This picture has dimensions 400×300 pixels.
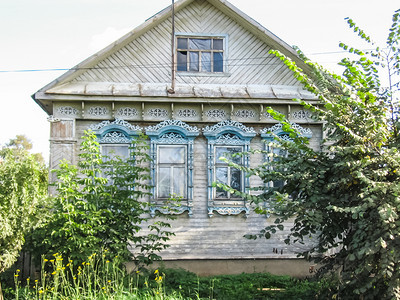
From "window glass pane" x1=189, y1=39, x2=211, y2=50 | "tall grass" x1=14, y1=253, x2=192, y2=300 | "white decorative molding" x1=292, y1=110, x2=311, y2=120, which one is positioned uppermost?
"window glass pane" x1=189, y1=39, x2=211, y2=50

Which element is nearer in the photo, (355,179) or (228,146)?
(355,179)

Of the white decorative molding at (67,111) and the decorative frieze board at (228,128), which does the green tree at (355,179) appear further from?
the white decorative molding at (67,111)

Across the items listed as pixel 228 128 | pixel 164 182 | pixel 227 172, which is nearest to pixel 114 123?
pixel 164 182

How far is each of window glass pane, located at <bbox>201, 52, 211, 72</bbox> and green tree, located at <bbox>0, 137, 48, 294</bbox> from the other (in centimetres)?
529

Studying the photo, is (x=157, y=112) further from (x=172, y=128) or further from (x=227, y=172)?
(x=227, y=172)

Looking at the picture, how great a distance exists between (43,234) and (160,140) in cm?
409

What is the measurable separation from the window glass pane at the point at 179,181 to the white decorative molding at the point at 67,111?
2775 mm

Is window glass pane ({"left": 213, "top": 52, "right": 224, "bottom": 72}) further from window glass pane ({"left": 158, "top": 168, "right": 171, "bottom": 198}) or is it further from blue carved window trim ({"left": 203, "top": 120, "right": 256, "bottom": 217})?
window glass pane ({"left": 158, "top": 168, "right": 171, "bottom": 198})

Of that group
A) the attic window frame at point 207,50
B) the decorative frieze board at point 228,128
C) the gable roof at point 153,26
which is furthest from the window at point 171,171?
the attic window frame at point 207,50

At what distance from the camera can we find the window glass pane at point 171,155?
12.1 metres

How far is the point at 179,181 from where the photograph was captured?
12031 mm

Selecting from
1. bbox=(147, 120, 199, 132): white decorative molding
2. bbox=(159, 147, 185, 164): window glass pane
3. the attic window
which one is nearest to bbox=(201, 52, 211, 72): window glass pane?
the attic window

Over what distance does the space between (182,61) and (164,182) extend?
3167 mm

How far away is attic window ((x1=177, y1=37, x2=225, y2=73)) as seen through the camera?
12.7m
